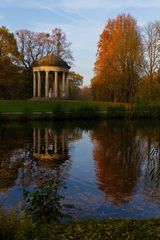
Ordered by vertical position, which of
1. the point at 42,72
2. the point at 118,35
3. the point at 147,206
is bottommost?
the point at 147,206

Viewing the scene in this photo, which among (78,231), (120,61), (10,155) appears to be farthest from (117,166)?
(120,61)

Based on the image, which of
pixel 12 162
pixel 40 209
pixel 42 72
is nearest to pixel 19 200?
pixel 40 209

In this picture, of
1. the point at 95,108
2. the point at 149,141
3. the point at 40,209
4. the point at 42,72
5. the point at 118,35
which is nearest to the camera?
the point at 40,209

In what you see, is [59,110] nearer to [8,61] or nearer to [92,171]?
[8,61]

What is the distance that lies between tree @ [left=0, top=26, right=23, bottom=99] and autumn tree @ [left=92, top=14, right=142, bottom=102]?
1177 cm

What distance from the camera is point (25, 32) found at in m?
66.4

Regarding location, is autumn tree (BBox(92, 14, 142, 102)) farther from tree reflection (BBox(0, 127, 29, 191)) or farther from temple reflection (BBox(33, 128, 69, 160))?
tree reflection (BBox(0, 127, 29, 191))

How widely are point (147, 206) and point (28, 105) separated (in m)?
40.4

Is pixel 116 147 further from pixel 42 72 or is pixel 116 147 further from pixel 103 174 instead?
pixel 42 72

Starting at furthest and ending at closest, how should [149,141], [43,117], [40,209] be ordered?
1. [43,117]
2. [149,141]
3. [40,209]

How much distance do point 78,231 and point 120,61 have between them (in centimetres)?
4765

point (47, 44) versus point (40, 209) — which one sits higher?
point (47, 44)

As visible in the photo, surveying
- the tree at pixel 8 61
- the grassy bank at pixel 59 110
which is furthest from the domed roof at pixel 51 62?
the grassy bank at pixel 59 110

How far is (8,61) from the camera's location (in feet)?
184
